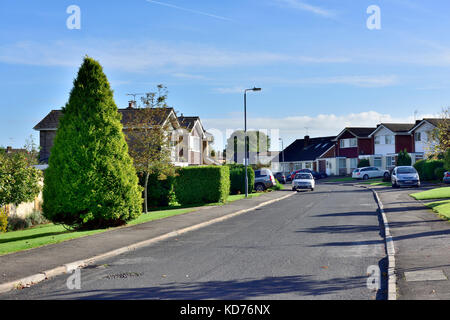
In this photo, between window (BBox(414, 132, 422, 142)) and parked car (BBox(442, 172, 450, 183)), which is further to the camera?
window (BBox(414, 132, 422, 142))

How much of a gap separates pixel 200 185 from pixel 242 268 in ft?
64.9

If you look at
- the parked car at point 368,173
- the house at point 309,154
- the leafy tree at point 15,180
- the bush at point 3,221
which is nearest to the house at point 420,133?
the parked car at point 368,173

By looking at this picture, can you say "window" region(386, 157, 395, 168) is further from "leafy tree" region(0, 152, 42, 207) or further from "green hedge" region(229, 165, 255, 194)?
"leafy tree" region(0, 152, 42, 207)

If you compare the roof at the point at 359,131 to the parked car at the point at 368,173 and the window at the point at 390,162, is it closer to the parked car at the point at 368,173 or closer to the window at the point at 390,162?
the window at the point at 390,162

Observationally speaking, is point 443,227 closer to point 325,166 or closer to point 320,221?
point 320,221

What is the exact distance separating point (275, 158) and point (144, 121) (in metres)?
79.5

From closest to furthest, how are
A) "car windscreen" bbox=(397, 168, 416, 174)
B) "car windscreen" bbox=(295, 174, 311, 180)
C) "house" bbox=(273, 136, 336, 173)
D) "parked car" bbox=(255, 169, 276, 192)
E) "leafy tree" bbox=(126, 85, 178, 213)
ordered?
1. "leafy tree" bbox=(126, 85, 178, 213)
2. "car windscreen" bbox=(397, 168, 416, 174)
3. "parked car" bbox=(255, 169, 276, 192)
4. "car windscreen" bbox=(295, 174, 311, 180)
5. "house" bbox=(273, 136, 336, 173)

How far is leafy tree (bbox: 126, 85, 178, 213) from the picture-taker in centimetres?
2494

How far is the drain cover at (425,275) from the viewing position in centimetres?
Answer: 819

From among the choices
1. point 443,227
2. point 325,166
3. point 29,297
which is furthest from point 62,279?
point 325,166

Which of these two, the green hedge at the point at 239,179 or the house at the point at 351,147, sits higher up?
the house at the point at 351,147

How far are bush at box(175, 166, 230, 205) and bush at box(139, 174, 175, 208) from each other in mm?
520

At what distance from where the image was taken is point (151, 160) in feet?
82.1

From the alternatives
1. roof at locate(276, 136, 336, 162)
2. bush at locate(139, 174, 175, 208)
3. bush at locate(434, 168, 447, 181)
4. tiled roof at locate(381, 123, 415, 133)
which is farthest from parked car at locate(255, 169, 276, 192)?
roof at locate(276, 136, 336, 162)
